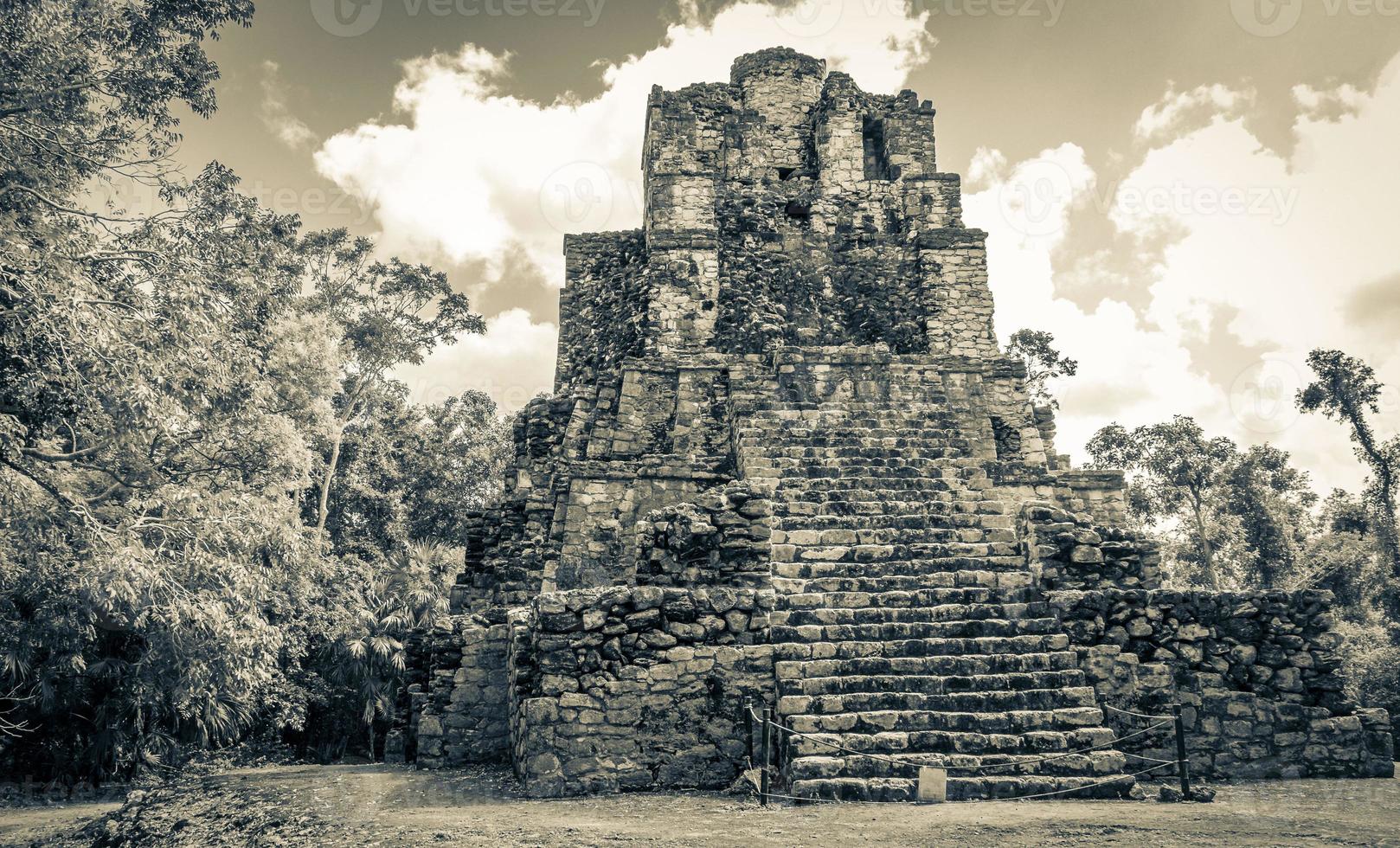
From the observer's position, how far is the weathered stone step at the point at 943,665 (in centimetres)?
618

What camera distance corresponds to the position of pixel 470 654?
8078 mm

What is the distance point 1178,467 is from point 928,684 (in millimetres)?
24122

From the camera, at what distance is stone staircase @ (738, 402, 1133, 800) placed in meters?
5.40

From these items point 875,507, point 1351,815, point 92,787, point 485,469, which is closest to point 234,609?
point 92,787

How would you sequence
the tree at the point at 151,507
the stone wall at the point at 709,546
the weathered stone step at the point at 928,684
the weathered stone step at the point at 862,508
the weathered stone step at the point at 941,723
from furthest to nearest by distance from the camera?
the tree at the point at 151,507 < the weathered stone step at the point at 862,508 < the stone wall at the point at 709,546 < the weathered stone step at the point at 928,684 < the weathered stone step at the point at 941,723

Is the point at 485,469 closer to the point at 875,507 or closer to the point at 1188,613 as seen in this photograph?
the point at 875,507

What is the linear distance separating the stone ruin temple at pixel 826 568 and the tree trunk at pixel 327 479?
10.9 meters

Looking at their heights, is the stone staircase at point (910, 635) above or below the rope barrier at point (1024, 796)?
above

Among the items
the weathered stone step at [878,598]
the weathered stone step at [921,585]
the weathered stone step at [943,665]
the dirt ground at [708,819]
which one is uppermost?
the weathered stone step at [921,585]

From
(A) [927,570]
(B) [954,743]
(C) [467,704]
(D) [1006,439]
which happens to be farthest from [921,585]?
(D) [1006,439]

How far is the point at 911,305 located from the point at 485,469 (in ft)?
55.0

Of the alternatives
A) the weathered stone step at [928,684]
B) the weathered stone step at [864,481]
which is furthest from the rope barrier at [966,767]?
the weathered stone step at [864,481]

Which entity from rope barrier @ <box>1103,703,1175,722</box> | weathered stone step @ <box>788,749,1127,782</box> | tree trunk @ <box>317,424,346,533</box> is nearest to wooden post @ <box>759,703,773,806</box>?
weathered stone step @ <box>788,749,1127,782</box>

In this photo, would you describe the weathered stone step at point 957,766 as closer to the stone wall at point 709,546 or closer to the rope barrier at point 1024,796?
the rope barrier at point 1024,796
